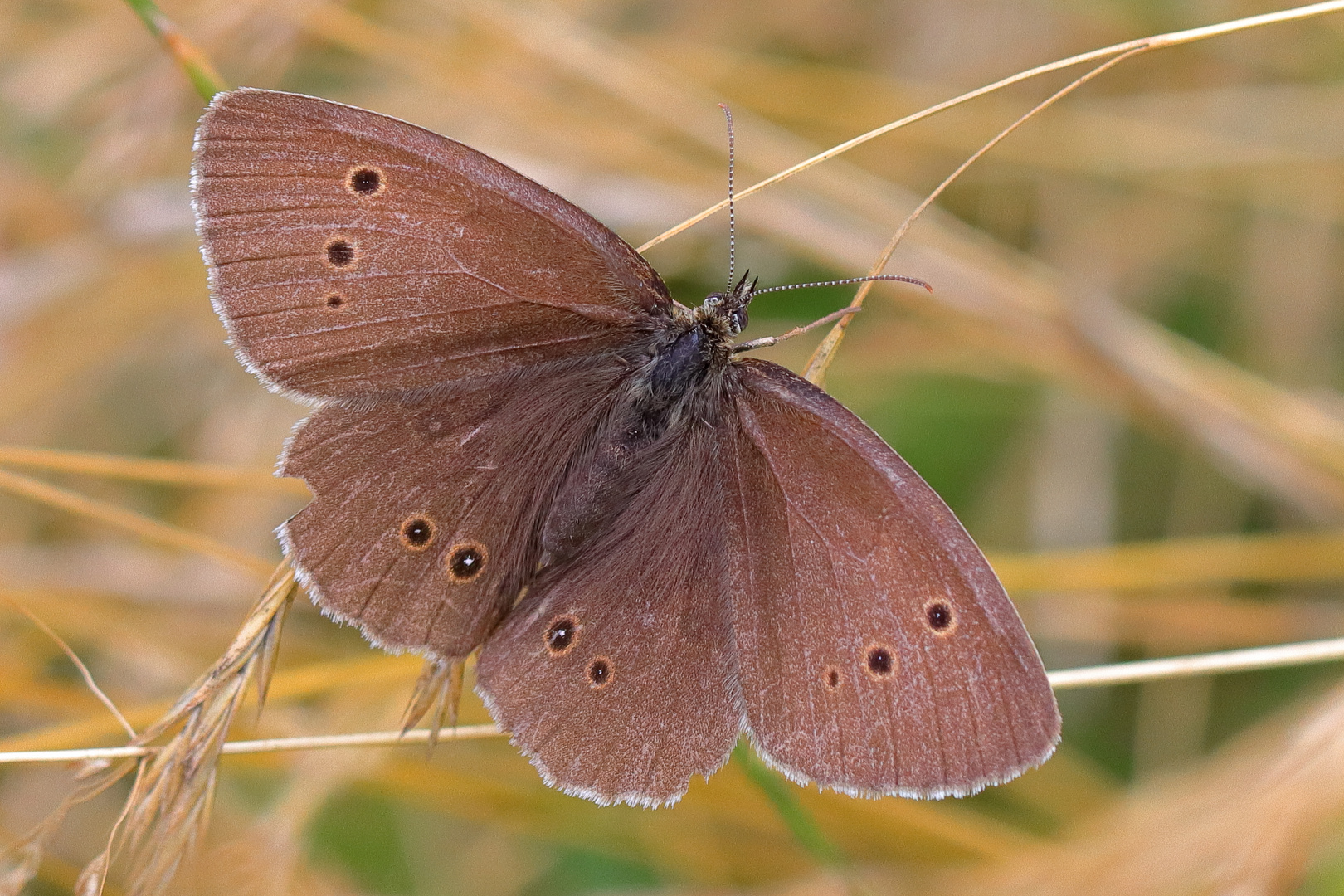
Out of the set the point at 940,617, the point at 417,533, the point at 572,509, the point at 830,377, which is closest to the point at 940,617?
the point at 940,617

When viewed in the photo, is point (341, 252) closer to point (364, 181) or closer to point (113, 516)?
point (364, 181)

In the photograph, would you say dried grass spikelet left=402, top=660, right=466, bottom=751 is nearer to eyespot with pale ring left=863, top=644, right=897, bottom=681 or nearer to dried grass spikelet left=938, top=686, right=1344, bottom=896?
eyespot with pale ring left=863, top=644, right=897, bottom=681

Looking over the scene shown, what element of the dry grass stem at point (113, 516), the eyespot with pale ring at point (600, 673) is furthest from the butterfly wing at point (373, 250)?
the eyespot with pale ring at point (600, 673)

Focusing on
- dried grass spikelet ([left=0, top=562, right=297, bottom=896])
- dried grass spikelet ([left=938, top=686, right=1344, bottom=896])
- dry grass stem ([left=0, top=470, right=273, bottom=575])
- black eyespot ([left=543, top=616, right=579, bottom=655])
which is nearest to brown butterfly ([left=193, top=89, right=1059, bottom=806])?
black eyespot ([left=543, top=616, right=579, bottom=655])

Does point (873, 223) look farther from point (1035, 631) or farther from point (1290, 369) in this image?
point (1290, 369)

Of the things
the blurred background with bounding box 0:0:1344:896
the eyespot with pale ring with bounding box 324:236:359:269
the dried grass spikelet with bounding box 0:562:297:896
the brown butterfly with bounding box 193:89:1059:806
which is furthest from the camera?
the blurred background with bounding box 0:0:1344:896

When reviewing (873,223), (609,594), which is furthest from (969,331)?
(609,594)

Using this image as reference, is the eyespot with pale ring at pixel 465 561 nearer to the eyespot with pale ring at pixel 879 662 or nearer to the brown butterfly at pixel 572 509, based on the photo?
the brown butterfly at pixel 572 509
